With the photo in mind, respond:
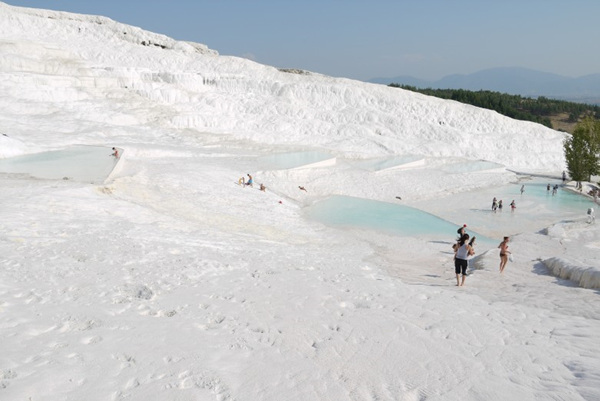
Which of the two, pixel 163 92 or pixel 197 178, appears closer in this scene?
pixel 197 178

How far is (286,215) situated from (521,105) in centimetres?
6356

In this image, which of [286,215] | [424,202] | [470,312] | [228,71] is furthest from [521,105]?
[470,312]

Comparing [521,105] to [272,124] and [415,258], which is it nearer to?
[272,124]

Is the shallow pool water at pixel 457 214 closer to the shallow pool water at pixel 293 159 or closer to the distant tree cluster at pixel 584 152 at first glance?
the shallow pool water at pixel 293 159

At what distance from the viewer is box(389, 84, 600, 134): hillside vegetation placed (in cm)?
5681

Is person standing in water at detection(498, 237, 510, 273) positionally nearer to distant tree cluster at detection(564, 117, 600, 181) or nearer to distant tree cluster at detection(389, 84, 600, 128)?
distant tree cluster at detection(564, 117, 600, 181)

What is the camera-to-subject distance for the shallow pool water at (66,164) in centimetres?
1405

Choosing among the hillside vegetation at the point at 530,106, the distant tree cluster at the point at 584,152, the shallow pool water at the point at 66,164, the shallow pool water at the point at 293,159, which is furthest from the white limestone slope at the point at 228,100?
the hillside vegetation at the point at 530,106

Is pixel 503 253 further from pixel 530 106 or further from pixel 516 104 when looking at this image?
pixel 530 106

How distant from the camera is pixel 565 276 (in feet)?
30.9

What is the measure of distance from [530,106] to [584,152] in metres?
44.5

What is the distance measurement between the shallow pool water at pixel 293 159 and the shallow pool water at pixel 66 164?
8.11 meters

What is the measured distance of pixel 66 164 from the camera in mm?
15961

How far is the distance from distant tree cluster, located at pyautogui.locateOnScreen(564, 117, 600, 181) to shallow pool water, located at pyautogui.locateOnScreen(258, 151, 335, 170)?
15.2 meters
